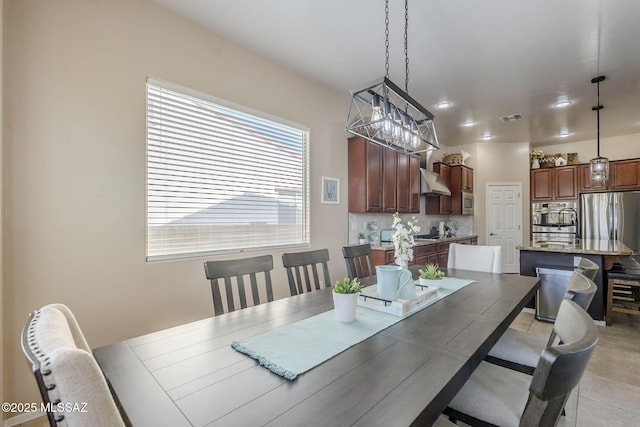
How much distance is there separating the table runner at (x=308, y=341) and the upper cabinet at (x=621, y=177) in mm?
6767

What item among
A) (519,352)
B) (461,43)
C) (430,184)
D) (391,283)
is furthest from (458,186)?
(391,283)

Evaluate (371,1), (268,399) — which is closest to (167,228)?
(268,399)

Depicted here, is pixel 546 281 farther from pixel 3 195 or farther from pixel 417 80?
pixel 3 195

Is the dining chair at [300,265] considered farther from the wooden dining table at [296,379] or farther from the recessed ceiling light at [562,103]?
the recessed ceiling light at [562,103]

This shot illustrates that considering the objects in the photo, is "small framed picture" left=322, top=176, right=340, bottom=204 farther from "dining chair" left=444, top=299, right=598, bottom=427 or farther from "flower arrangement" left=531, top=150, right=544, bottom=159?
"flower arrangement" left=531, top=150, right=544, bottom=159

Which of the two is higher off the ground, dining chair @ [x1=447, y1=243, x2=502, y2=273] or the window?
the window

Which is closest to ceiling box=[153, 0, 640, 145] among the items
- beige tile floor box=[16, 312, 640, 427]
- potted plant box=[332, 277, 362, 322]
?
potted plant box=[332, 277, 362, 322]

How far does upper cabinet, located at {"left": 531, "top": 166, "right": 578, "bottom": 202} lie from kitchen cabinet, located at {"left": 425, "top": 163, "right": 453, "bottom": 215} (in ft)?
6.58

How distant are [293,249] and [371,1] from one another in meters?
2.33

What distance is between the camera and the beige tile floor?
5.95 feet

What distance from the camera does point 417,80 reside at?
354cm

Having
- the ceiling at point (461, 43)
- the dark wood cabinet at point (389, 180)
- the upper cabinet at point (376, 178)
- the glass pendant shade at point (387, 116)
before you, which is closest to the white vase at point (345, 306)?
the glass pendant shade at point (387, 116)

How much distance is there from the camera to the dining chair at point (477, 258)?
277cm

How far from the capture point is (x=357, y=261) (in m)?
2.57
